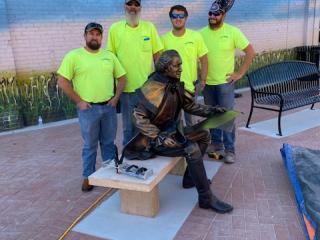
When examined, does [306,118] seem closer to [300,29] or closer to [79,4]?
[79,4]

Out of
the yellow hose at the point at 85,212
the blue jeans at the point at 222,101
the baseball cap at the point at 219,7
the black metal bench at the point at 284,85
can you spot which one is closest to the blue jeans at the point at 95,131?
the yellow hose at the point at 85,212

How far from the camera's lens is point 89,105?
3.88 metres

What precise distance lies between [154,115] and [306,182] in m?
1.70

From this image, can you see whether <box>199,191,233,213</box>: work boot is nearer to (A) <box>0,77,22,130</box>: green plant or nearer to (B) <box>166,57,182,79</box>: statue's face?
(B) <box>166,57,182,79</box>: statue's face

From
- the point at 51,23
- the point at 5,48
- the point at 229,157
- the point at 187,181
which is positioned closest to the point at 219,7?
the point at 229,157

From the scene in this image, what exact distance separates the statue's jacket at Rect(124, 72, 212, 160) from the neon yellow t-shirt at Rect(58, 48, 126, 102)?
1.71 ft

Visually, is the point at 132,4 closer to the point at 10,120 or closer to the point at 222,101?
the point at 222,101

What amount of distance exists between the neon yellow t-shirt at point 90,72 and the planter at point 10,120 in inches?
124

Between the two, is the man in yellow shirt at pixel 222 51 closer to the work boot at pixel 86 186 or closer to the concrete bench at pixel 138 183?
the concrete bench at pixel 138 183

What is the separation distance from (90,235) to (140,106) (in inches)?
49.2

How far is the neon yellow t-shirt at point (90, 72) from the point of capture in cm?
376

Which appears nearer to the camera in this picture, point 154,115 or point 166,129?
point 154,115

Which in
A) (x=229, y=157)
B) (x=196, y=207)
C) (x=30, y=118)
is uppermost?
(x=30, y=118)

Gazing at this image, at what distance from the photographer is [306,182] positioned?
3.79m
